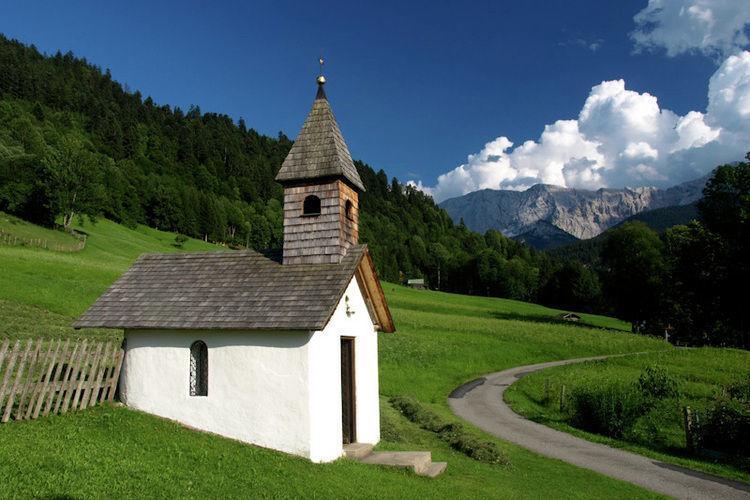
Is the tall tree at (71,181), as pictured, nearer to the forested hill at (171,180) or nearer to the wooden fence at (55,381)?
the forested hill at (171,180)

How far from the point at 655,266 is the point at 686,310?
815cm

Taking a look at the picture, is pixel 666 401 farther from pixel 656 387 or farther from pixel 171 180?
pixel 171 180

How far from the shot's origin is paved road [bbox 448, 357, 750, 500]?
15.6 m

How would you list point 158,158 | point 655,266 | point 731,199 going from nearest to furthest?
point 731,199, point 655,266, point 158,158

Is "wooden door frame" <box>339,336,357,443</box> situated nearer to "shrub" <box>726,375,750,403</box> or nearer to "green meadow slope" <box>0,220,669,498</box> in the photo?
"green meadow slope" <box>0,220,669,498</box>

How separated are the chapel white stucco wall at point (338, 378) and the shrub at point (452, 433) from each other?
309 centimetres

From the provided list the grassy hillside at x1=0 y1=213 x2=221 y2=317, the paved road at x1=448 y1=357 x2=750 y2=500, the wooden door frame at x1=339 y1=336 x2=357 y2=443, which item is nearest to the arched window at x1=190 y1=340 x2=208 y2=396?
the wooden door frame at x1=339 y1=336 x2=357 y2=443

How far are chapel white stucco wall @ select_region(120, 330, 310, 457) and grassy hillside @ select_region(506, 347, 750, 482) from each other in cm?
1472

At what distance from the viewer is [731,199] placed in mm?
48562

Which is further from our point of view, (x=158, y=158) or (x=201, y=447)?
(x=158, y=158)

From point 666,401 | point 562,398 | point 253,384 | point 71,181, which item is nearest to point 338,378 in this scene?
point 253,384

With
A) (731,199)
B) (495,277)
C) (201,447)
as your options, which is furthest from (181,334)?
(495,277)

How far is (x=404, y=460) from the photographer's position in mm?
13727

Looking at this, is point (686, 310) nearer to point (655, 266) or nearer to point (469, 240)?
point (655, 266)
